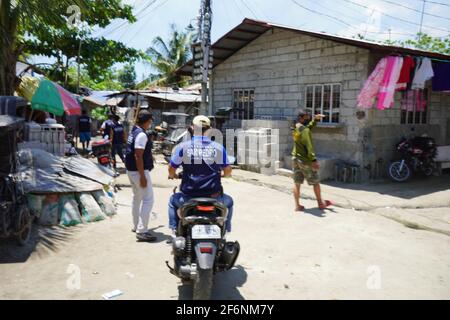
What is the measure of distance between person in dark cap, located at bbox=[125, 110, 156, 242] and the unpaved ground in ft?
0.79

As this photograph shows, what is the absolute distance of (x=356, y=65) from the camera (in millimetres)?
9898

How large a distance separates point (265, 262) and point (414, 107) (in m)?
8.15

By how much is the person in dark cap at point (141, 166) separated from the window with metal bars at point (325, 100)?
6.72 metres

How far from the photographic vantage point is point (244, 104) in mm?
13820

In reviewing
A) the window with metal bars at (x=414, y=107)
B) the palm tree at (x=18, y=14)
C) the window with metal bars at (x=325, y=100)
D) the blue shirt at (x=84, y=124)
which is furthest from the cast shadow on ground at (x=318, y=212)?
the blue shirt at (x=84, y=124)

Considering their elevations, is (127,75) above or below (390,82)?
above

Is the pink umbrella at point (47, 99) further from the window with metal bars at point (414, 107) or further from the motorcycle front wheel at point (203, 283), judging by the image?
the window with metal bars at point (414, 107)

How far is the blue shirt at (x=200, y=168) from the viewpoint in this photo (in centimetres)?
385

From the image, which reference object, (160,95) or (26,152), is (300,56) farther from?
(160,95)

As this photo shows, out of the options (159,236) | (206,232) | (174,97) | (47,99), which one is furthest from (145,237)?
(174,97)

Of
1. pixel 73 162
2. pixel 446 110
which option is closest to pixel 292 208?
pixel 73 162

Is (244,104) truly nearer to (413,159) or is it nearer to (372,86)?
(372,86)

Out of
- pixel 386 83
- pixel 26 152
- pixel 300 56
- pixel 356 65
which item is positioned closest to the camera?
pixel 26 152

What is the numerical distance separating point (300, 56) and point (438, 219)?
635 centimetres
